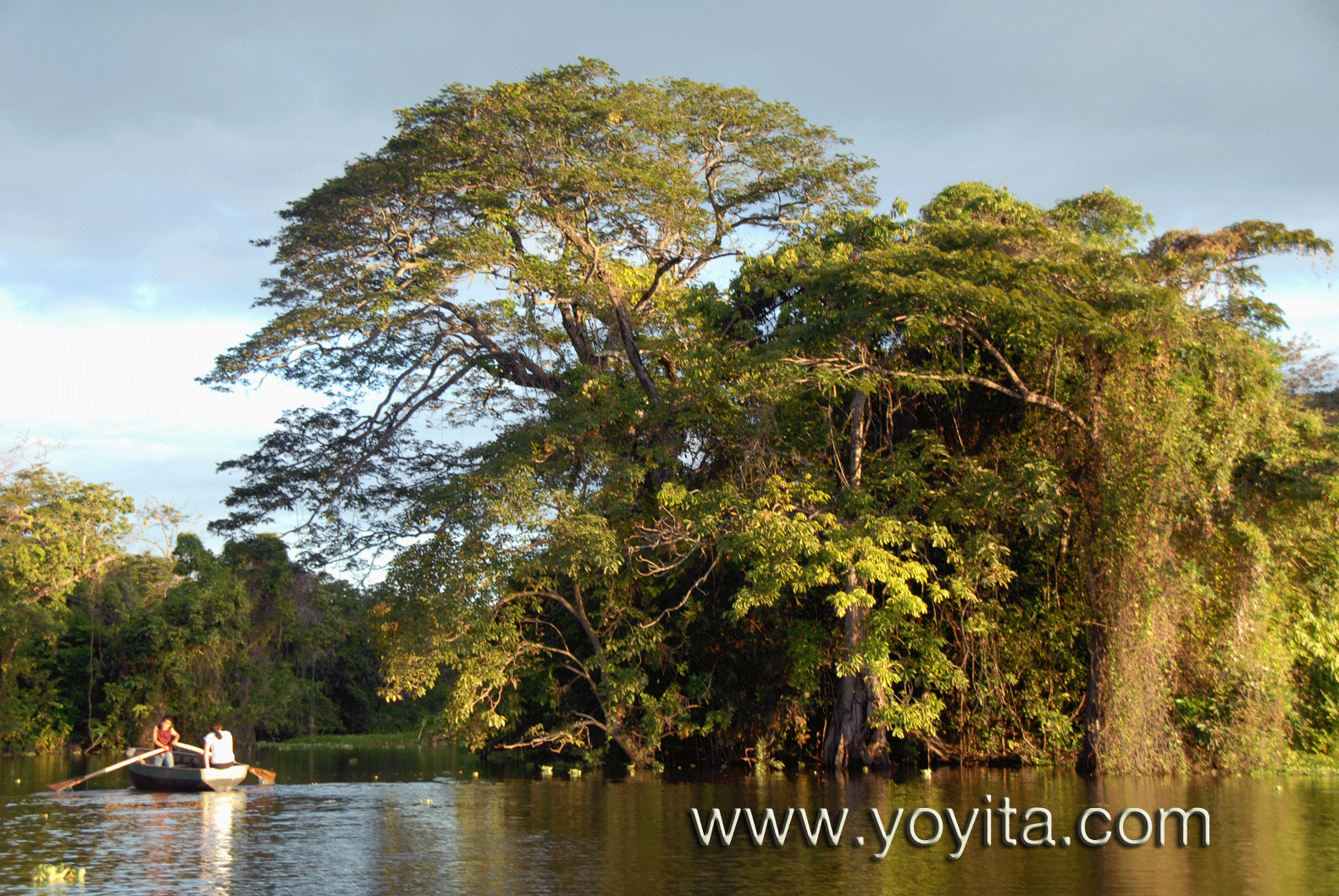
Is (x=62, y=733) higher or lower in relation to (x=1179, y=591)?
lower

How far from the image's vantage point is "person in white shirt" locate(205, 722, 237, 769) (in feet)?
60.7

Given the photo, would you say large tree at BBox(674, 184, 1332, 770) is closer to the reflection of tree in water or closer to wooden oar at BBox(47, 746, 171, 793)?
the reflection of tree in water

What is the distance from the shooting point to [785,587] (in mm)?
20672

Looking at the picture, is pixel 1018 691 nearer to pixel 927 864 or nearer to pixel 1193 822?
pixel 1193 822

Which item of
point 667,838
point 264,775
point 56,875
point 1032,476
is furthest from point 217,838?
point 1032,476

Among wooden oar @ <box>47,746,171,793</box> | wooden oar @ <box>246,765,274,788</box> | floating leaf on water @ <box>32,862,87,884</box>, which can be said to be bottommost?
wooden oar @ <box>246,765,274,788</box>

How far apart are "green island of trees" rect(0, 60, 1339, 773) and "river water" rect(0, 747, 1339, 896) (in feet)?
7.14

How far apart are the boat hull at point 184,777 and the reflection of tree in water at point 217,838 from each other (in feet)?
0.72

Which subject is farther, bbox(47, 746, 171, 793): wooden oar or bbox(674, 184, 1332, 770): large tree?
bbox(47, 746, 171, 793): wooden oar

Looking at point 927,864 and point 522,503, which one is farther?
point 522,503

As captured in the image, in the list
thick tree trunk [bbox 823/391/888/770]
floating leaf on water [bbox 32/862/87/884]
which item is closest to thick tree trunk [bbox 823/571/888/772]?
thick tree trunk [bbox 823/391/888/770]

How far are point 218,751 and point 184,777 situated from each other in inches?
24.6

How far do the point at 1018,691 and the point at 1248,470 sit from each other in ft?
18.1

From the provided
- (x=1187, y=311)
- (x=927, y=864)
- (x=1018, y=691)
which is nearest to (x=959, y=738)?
(x=1018, y=691)
